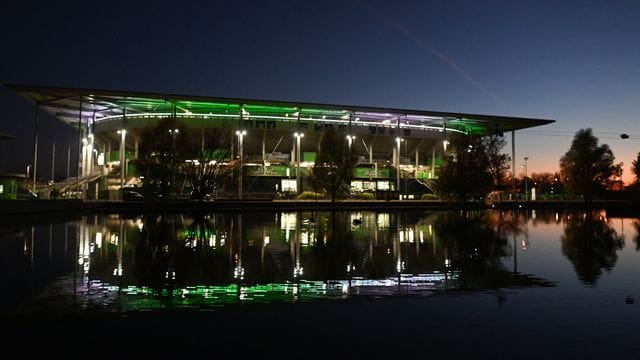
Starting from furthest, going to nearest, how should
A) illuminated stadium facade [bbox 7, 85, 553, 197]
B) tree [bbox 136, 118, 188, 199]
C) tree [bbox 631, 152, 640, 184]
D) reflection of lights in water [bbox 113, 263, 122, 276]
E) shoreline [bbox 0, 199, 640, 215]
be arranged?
tree [bbox 631, 152, 640, 184]
illuminated stadium facade [bbox 7, 85, 553, 197]
tree [bbox 136, 118, 188, 199]
shoreline [bbox 0, 199, 640, 215]
reflection of lights in water [bbox 113, 263, 122, 276]

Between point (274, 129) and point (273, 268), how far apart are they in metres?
54.3

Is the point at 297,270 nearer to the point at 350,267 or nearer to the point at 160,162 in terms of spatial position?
the point at 350,267

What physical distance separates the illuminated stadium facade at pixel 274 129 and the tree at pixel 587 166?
6.58 metres

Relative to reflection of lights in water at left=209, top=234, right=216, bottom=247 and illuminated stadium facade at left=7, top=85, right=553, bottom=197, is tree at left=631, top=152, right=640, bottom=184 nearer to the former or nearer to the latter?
illuminated stadium facade at left=7, top=85, right=553, bottom=197

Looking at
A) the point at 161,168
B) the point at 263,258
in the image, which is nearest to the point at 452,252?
the point at 263,258

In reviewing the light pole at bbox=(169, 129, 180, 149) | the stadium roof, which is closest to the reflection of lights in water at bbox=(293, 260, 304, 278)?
the light pole at bbox=(169, 129, 180, 149)

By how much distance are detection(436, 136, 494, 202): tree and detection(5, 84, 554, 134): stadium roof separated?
16136 mm

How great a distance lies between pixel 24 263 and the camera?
13.2 meters

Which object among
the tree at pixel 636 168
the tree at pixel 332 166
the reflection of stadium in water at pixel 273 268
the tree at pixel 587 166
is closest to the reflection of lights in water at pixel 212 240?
the reflection of stadium in water at pixel 273 268

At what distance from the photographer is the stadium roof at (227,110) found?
53906 millimetres

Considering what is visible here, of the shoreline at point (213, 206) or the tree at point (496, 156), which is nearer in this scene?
the shoreline at point (213, 206)

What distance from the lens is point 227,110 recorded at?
210 feet

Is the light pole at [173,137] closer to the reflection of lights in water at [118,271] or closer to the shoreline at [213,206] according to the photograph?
the shoreline at [213,206]

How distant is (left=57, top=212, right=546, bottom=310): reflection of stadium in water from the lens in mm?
9773
